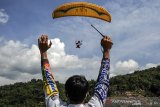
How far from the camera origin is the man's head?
3914 mm

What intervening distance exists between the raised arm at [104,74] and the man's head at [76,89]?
16 cm

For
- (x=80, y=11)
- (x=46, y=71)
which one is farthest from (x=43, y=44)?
(x=80, y=11)

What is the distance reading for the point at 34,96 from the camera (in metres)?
52.2

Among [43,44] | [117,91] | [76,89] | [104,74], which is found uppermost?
[117,91]

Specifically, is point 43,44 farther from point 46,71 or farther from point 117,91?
point 117,91

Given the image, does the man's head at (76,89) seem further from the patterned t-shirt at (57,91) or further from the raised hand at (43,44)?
the raised hand at (43,44)

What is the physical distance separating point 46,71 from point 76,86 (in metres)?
0.42

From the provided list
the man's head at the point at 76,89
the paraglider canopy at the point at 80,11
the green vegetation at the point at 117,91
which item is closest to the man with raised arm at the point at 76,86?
the man's head at the point at 76,89

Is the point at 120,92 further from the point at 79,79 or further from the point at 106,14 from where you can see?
the point at 79,79

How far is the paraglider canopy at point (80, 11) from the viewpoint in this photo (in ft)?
30.8

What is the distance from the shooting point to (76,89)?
391cm

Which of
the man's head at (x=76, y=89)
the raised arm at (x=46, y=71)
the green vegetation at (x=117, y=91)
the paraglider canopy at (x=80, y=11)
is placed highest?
the green vegetation at (x=117, y=91)

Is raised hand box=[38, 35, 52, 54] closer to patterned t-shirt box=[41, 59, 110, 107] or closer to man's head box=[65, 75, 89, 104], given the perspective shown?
patterned t-shirt box=[41, 59, 110, 107]

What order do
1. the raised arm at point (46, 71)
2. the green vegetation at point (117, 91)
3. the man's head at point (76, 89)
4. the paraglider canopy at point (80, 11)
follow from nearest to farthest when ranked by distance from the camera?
1. the man's head at point (76, 89)
2. the raised arm at point (46, 71)
3. the paraglider canopy at point (80, 11)
4. the green vegetation at point (117, 91)
